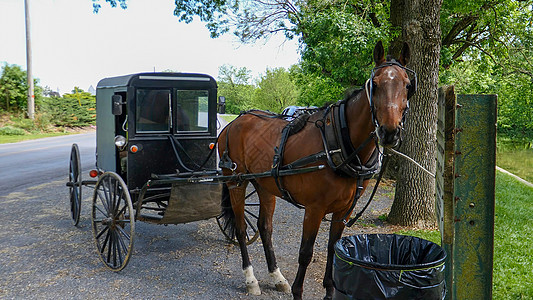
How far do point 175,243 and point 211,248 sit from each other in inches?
24.8

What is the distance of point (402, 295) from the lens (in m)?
3.04

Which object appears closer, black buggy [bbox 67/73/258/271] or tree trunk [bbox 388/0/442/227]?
black buggy [bbox 67/73/258/271]

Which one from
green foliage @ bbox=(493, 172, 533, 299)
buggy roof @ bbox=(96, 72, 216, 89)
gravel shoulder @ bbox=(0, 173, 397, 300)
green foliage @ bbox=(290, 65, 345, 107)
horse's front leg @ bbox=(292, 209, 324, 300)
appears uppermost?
green foliage @ bbox=(290, 65, 345, 107)

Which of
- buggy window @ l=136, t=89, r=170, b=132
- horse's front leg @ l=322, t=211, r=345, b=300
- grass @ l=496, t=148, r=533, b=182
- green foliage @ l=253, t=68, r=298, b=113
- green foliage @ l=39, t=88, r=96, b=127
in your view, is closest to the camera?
horse's front leg @ l=322, t=211, r=345, b=300

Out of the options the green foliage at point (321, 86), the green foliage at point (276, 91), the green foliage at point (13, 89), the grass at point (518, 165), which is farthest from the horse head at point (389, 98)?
the green foliage at point (13, 89)

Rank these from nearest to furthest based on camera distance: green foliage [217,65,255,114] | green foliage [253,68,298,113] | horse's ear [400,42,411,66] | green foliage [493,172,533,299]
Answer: horse's ear [400,42,411,66] < green foliage [493,172,533,299] < green foliage [253,68,298,113] < green foliage [217,65,255,114]

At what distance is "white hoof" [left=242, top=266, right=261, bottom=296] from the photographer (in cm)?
495

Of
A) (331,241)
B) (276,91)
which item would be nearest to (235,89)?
(276,91)

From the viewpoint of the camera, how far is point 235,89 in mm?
65875

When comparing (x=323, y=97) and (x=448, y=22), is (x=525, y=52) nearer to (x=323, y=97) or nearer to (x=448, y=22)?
(x=448, y=22)

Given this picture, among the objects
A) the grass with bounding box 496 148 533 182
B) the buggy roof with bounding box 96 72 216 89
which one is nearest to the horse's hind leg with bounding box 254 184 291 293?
the buggy roof with bounding box 96 72 216 89

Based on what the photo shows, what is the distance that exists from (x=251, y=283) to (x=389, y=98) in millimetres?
2831

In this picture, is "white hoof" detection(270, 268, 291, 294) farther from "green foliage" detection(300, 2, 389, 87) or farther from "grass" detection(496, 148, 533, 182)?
"grass" detection(496, 148, 533, 182)

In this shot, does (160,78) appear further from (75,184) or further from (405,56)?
(405,56)
